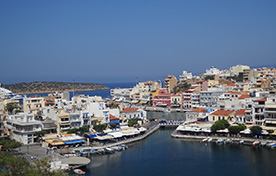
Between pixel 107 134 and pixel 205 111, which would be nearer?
pixel 107 134

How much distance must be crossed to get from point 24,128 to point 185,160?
58.8 feet

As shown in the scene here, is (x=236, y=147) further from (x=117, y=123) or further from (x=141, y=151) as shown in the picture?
(x=117, y=123)

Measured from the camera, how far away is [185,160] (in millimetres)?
32188

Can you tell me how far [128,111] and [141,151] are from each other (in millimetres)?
15971

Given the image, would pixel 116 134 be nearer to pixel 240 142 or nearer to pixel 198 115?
pixel 240 142

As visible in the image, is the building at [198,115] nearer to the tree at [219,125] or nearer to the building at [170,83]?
the tree at [219,125]

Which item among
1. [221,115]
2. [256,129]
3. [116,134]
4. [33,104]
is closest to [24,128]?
[116,134]

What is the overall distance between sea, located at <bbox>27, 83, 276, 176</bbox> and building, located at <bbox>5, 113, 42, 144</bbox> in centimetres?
855

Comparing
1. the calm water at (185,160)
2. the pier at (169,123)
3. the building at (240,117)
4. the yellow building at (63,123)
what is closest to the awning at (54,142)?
the yellow building at (63,123)

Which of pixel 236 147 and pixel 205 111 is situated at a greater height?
pixel 205 111

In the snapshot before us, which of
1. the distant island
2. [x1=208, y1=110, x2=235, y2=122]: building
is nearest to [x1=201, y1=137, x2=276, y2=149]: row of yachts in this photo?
[x1=208, y1=110, x2=235, y2=122]: building

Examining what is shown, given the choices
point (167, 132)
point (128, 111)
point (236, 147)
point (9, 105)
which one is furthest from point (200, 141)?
point (9, 105)

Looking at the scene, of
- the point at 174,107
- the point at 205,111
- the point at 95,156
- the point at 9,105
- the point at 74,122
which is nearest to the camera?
the point at 95,156

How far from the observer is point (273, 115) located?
3881 cm
